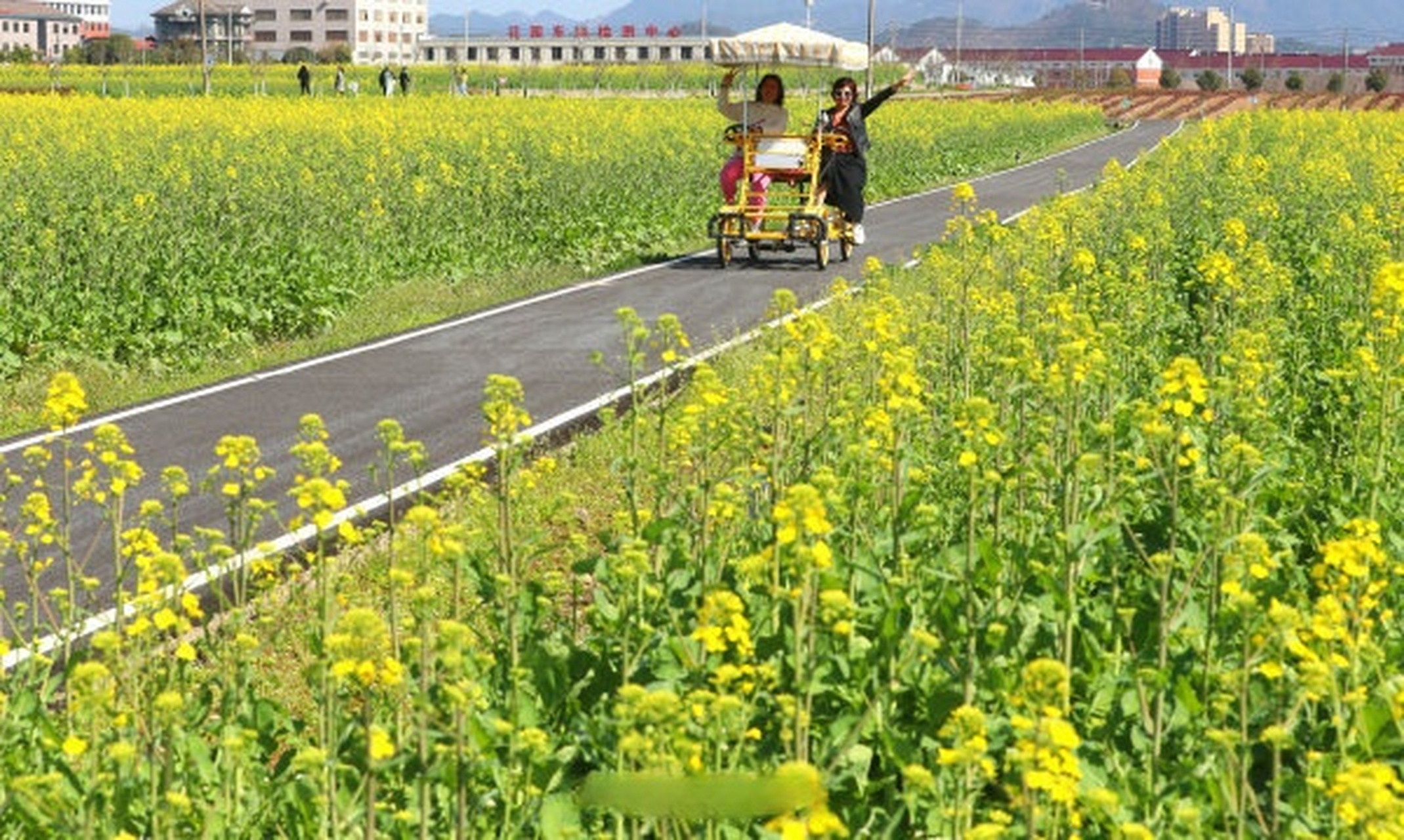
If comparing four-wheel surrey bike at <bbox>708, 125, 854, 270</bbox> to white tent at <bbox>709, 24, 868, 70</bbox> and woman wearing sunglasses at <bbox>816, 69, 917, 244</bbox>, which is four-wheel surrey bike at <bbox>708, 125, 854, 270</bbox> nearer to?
woman wearing sunglasses at <bbox>816, 69, 917, 244</bbox>

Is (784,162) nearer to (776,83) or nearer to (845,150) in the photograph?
(845,150)

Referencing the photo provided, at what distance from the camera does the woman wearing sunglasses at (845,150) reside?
74.1 ft

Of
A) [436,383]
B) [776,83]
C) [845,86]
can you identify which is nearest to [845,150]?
[845,86]

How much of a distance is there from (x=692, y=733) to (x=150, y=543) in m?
1.98

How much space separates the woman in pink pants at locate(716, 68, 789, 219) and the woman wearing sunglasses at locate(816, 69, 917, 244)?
0.55 meters

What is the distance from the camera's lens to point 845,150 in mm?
22625

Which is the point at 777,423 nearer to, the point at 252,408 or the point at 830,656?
the point at 830,656

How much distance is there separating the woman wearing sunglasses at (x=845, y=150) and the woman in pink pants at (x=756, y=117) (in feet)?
1.80

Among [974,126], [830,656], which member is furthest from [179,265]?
[974,126]

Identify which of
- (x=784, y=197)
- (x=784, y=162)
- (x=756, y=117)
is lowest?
(x=784, y=197)

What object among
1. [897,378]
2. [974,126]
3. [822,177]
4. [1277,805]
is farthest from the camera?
[974,126]

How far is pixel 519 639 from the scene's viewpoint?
6.05m

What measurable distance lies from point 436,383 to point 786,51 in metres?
9.36

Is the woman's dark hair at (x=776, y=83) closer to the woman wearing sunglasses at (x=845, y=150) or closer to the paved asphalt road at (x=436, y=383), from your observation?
the woman wearing sunglasses at (x=845, y=150)
